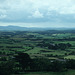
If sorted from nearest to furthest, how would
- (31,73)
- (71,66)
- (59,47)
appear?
(31,73) < (71,66) < (59,47)

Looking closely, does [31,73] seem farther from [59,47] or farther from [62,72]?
[59,47]

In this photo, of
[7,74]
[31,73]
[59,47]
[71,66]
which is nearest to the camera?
[7,74]

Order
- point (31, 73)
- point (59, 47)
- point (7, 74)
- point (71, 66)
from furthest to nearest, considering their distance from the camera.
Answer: point (59, 47), point (71, 66), point (31, 73), point (7, 74)

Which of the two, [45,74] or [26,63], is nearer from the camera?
[45,74]

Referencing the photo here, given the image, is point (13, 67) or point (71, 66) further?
point (71, 66)

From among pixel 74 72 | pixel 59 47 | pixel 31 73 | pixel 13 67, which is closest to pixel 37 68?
pixel 31 73

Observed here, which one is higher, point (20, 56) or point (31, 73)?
point (20, 56)

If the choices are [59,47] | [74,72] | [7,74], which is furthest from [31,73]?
[59,47]

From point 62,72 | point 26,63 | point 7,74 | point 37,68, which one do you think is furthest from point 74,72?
point 7,74

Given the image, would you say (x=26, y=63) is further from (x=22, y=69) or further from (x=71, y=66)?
(x=71, y=66)

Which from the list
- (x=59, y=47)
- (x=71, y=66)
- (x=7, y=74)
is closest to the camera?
(x=7, y=74)
